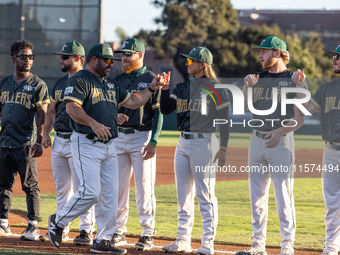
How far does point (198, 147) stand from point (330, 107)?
142cm

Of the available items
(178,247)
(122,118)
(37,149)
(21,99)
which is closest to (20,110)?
(21,99)

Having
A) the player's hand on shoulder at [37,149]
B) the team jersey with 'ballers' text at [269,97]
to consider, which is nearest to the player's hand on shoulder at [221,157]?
the team jersey with 'ballers' text at [269,97]

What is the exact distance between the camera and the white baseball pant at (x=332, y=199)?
177 inches

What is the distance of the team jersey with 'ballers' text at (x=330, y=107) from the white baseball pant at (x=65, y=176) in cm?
280

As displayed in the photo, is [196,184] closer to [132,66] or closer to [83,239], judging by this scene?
[83,239]

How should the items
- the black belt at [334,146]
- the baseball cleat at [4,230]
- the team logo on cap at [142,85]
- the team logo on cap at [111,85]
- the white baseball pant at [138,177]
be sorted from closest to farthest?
1. the black belt at [334,146]
2. the team logo on cap at [111,85]
3. the white baseball pant at [138,177]
4. the team logo on cap at [142,85]
5. the baseball cleat at [4,230]

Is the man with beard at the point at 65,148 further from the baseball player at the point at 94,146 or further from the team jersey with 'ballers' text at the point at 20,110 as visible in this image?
the baseball player at the point at 94,146

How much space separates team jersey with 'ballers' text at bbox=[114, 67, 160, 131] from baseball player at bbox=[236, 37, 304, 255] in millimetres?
1129

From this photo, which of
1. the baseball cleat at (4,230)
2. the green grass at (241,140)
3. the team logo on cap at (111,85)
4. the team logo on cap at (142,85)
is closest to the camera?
the team logo on cap at (111,85)

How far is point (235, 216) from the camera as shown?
721cm

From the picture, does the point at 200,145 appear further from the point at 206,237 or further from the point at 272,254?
the point at 272,254

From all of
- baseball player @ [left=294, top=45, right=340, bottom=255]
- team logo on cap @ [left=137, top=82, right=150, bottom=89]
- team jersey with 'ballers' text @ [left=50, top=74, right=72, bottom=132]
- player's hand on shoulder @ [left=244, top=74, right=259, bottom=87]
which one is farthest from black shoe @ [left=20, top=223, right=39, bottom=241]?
baseball player @ [left=294, top=45, right=340, bottom=255]

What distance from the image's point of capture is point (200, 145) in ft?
15.8

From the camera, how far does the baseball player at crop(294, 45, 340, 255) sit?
14.8 ft
